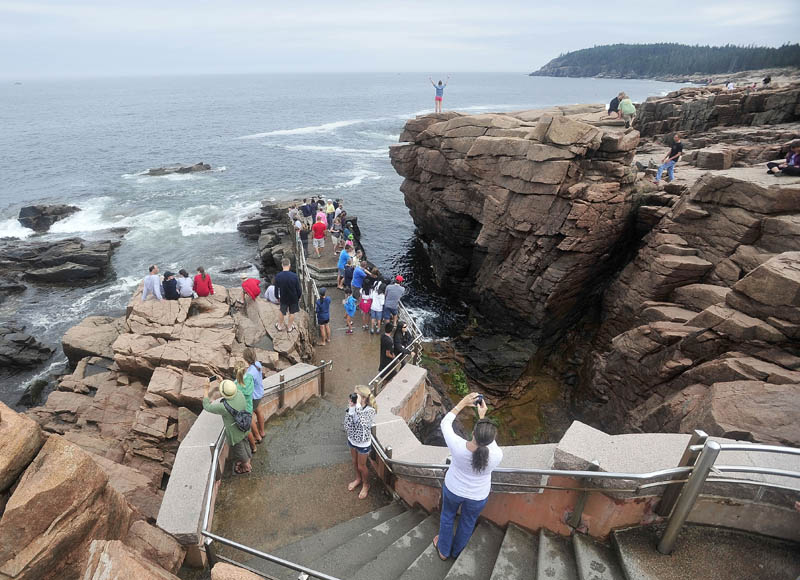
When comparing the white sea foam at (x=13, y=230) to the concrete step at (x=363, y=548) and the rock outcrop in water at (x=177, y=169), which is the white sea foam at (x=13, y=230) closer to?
the rock outcrop in water at (x=177, y=169)

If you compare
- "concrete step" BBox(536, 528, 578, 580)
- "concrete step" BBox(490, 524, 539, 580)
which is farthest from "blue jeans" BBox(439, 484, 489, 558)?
"concrete step" BBox(536, 528, 578, 580)

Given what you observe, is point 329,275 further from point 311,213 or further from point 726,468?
point 726,468

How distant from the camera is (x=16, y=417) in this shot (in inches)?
186

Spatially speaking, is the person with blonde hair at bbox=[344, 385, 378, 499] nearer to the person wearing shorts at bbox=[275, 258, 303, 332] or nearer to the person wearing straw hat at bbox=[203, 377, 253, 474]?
the person wearing straw hat at bbox=[203, 377, 253, 474]

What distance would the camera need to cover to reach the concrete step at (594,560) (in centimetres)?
461

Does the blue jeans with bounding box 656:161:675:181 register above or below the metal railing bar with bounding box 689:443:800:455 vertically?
below

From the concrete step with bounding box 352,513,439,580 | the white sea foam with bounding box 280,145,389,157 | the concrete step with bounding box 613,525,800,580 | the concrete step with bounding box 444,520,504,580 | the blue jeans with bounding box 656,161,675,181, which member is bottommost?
the white sea foam with bounding box 280,145,389,157

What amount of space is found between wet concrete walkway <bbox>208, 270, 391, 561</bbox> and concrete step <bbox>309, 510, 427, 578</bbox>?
895 millimetres

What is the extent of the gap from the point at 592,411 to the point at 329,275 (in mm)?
11586

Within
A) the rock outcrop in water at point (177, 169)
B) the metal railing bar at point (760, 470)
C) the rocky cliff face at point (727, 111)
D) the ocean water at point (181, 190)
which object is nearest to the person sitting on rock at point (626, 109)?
the ocean water at point (181, 190)

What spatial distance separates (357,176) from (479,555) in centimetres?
5394

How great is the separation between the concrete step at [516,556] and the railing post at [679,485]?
150 cm

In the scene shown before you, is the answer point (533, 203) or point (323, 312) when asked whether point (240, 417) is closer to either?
point (323, 312)

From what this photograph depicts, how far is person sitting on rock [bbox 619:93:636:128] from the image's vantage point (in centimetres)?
1959
